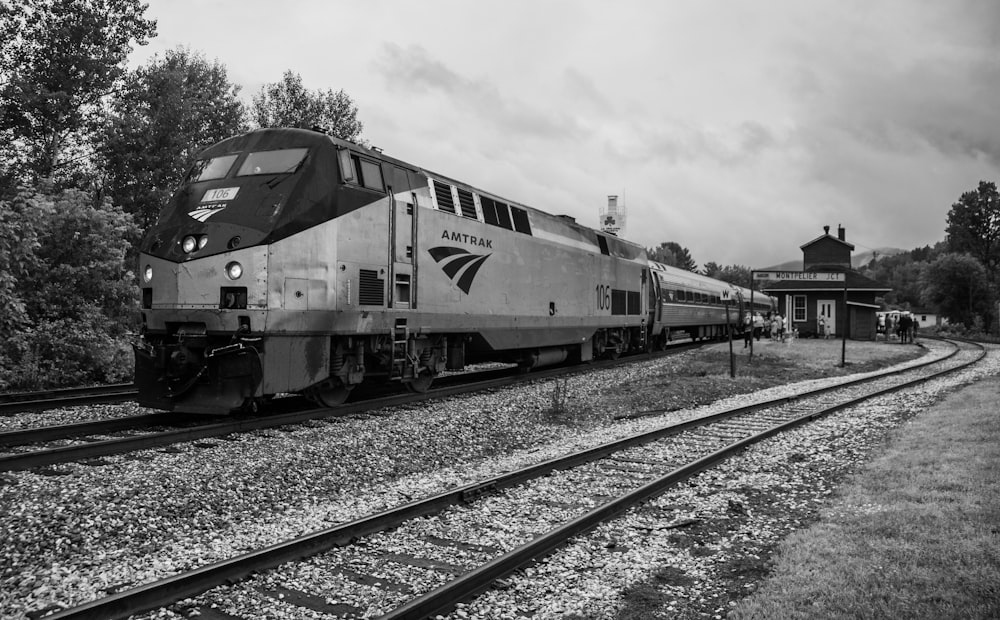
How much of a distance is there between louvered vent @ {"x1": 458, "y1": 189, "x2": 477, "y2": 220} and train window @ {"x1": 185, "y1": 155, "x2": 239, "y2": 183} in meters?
4.22

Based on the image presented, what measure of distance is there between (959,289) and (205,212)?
77.0 meters

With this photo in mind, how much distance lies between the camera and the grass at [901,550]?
388 centimetres

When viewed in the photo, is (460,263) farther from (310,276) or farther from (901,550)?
(901,550)

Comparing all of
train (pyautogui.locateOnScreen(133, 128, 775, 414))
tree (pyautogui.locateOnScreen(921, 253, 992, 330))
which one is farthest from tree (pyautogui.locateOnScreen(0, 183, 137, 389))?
tree (pyautogui.locateOnScreen(921, 253, 992, 330))

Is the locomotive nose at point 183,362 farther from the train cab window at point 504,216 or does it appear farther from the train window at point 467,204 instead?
the train cab window at point 504,216

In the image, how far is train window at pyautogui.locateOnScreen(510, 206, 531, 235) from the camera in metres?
14.4

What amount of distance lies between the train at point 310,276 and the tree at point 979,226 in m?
95.6

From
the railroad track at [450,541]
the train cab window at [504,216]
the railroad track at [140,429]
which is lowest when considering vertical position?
the railroad track at [450,541]

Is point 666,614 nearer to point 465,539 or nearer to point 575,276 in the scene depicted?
point 465,539

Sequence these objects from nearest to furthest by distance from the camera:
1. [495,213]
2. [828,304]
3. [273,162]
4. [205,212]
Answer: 1. [205,212]
2. [273,162]
3. [495,213]
4. [828,304]

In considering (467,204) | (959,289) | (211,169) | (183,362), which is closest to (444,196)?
(467,204)

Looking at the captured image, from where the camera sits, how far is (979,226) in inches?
3413

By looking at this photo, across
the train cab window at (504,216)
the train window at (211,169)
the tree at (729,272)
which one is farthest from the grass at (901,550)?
the tree at (729,272)

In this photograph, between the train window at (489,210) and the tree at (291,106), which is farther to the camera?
the tree at (291,106)
